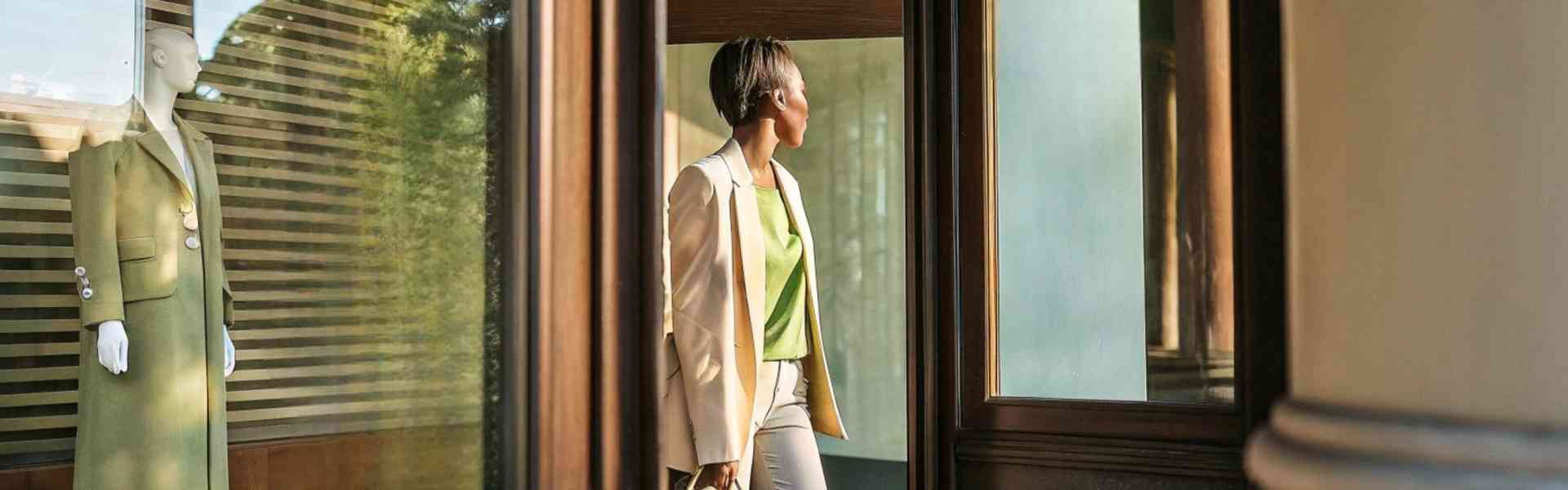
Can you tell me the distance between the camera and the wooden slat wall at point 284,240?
4.33 feet

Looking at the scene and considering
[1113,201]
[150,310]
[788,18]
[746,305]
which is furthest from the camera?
[788,18]

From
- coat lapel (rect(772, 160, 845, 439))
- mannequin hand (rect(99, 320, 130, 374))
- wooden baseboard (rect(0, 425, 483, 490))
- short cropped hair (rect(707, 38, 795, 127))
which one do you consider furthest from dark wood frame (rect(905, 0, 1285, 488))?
mannequin hand (rect(99, 320, 130, 374))

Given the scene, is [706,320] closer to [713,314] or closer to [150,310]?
[713,314]

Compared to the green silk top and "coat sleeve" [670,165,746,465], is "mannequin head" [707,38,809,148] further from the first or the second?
"coat sleeve" [670,165,746,465]

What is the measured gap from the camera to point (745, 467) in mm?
2945

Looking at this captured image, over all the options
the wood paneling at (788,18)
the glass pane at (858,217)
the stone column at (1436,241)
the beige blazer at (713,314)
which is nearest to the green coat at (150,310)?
the stone column at (1436,241)

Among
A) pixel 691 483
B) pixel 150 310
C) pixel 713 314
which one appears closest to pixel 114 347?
pixel 150 310

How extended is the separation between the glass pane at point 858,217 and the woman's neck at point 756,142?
337 cm

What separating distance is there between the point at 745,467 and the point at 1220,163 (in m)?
1.22

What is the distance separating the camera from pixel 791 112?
3.22 metres

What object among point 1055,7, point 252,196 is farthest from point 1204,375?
point 252,196

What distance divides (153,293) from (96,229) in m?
0.13

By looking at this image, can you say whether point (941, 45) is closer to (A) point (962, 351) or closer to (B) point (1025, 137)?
(B) point (1025, 137)

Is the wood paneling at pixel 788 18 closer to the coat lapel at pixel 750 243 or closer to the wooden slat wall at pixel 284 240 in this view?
the coat lapel at pixel 750 243
